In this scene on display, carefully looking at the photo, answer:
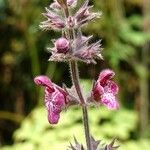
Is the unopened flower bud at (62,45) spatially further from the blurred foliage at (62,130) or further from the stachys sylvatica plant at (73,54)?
the blurred foliage at (62,130)

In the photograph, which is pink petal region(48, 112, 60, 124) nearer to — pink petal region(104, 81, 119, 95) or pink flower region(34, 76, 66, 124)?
pink flower region(34, 76, 66, 124)

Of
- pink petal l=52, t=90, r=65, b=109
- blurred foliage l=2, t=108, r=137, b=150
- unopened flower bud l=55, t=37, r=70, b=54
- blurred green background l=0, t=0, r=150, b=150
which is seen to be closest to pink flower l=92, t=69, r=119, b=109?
pink petal l=52, t=90, r=65, b=109

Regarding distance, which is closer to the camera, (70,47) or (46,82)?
(70,47)

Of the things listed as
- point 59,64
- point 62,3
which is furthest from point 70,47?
point 59,64

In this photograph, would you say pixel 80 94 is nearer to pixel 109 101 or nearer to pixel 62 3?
pixel 109 101

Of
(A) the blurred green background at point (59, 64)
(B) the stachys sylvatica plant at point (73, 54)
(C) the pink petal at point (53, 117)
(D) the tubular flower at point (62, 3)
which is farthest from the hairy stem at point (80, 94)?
(A) the blurred green background at point (59, 64)

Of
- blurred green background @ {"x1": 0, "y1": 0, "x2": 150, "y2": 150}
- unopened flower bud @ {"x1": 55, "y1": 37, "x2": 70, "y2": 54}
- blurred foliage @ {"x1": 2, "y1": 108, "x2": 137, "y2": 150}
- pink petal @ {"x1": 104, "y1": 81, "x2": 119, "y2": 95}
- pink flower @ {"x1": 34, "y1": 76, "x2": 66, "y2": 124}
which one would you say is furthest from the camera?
blurred green background @ {"x1": 0, "y1": 0, "x2": 150, "y2": 150}

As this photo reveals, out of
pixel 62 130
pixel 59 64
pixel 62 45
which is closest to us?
pixel 62 45

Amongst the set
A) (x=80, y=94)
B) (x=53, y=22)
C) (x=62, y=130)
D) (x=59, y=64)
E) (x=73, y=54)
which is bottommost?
(x=62, y=130)

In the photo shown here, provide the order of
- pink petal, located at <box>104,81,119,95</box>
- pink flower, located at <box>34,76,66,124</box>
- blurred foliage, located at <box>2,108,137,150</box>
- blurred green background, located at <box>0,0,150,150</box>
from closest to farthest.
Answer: pink flower, located at <box>34,76,66,124</box> < pink petal, located at <box>104,81,119,95</box> < blurred foliage, located at <box>2,108,137,150</box> < blurred green background, located at <box>0,0,150,150</box>
